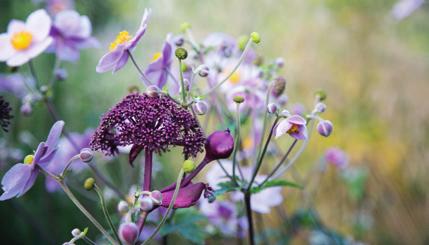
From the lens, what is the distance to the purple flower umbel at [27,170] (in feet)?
2.64

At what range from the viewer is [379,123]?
270 cm

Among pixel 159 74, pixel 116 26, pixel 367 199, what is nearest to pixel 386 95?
pixel 367 199

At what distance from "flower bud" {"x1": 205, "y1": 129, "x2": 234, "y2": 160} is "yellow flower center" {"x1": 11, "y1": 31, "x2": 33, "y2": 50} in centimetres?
58

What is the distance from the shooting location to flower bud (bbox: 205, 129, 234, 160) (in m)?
0.77

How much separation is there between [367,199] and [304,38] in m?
0.93

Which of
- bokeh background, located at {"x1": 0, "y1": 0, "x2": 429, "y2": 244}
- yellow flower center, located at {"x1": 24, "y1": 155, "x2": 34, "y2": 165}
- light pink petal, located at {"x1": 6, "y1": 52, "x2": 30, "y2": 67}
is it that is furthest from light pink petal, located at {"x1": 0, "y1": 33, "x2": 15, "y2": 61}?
bokeh background, located at {"x1": 0, "y1": 0, "x2": 429, "y2": 244}

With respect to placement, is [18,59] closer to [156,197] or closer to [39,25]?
[39,25]

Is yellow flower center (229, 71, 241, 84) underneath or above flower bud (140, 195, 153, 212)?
above

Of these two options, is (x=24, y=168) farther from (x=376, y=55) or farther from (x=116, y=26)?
(x=376, y=55)

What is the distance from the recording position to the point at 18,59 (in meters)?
1.11

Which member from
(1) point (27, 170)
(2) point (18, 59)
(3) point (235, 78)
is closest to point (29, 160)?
(1) point (27, 170)

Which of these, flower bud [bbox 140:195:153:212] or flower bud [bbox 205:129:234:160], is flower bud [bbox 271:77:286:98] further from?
flower bud [bbox 140:195:153:212]

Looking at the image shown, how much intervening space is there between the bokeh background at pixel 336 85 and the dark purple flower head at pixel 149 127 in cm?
154

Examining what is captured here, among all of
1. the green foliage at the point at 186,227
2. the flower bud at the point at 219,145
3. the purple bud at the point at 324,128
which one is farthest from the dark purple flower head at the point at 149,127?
the green foliage at the point at 186,227
